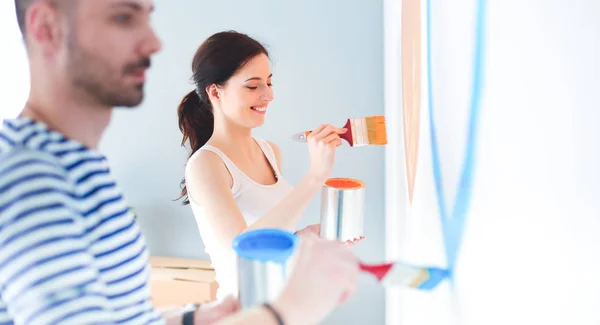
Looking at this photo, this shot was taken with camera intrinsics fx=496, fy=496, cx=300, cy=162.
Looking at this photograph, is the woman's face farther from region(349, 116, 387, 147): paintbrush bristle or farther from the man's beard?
the man's beard

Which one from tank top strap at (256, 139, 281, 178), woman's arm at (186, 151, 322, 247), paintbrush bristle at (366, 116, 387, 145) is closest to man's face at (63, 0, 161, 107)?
woman's arm at (186, 151, 322, 247)

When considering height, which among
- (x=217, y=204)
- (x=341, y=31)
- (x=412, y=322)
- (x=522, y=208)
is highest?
(x=341, y=31)

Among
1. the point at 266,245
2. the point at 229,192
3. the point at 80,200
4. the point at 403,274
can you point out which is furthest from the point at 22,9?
the point at 229,192

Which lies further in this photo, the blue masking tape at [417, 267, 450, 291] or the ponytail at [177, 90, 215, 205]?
the ponytail at [177, 90, 215, 205]

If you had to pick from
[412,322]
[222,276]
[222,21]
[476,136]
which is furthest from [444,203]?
[222,21]

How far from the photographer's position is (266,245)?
52cm

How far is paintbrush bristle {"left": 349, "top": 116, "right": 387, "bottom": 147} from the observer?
99 cm

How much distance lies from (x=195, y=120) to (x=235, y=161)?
239mm

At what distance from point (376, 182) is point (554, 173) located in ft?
5.04

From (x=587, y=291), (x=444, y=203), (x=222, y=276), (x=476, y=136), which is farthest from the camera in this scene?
(x=222, y=276)

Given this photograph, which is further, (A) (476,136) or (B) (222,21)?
(B) (222,21)

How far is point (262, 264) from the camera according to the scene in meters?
0.52

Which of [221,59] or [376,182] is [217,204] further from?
[376,182]

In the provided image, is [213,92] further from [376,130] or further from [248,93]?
[376,130]
